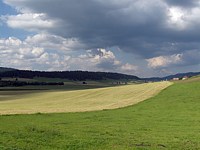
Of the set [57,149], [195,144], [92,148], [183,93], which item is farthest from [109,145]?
[183,93]

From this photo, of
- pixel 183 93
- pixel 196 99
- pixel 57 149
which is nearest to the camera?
pixel 57 149

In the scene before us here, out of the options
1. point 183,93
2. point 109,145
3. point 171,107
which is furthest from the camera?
point 183,93

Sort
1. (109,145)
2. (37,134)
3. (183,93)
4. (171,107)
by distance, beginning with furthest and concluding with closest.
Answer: (183,93), (171,107), (37,134), (109,145)

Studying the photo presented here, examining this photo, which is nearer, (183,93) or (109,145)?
(109,145)

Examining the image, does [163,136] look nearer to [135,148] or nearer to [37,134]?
[135,148]

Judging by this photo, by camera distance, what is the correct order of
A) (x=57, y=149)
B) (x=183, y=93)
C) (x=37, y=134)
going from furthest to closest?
(x=183, y=93), (x=37, y=134), (x=57, y=149)

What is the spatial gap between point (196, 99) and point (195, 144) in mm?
44911

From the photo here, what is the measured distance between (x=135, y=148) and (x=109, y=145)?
187 cm

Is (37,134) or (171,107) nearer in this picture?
(37,134)

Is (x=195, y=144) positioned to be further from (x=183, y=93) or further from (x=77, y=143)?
(x=183, y=93)

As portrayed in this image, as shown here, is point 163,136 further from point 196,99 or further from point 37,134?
point 196,99

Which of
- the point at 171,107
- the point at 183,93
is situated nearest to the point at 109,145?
the point at 171,107

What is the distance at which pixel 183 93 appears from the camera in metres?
78.2

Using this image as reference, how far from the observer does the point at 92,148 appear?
821 inches
